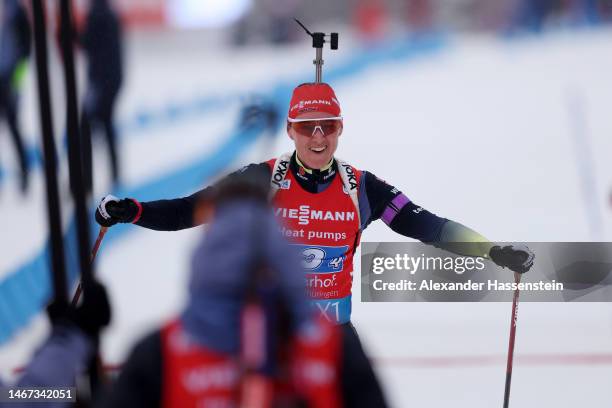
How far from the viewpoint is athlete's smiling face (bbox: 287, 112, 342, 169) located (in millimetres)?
3146

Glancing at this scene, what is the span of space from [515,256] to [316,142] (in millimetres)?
869

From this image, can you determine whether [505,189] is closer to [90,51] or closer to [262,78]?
[90,51]

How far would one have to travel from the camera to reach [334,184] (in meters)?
3.23

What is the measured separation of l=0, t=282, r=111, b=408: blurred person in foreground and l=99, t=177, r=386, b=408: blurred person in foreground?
0.79ft

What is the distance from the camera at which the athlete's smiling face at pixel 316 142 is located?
10.3 ft

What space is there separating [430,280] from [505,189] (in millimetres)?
2839

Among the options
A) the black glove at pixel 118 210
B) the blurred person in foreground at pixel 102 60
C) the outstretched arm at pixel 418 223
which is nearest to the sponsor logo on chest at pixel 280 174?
the outstretched arm at pixel 418 223

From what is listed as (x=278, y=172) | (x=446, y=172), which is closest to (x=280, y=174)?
(x=278, y=172)

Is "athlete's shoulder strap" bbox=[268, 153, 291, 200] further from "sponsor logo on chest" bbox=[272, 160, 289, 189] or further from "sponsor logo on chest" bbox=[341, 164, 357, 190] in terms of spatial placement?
"sponsor logo on chest" bbox=[341, 164, 357, 190]

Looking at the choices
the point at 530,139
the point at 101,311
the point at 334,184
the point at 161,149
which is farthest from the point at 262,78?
the point at 101,311

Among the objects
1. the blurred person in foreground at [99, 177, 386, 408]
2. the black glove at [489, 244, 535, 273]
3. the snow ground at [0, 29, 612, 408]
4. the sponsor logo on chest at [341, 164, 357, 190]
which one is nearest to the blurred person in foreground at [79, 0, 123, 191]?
the snow ground at [0, 29, 612, 408]

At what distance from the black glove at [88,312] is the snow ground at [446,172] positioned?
0.57m

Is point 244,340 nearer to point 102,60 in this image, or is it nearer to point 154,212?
point 154,212

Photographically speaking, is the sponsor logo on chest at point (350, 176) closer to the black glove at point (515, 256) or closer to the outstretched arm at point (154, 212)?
the outstretched arm at point (154, 212)
